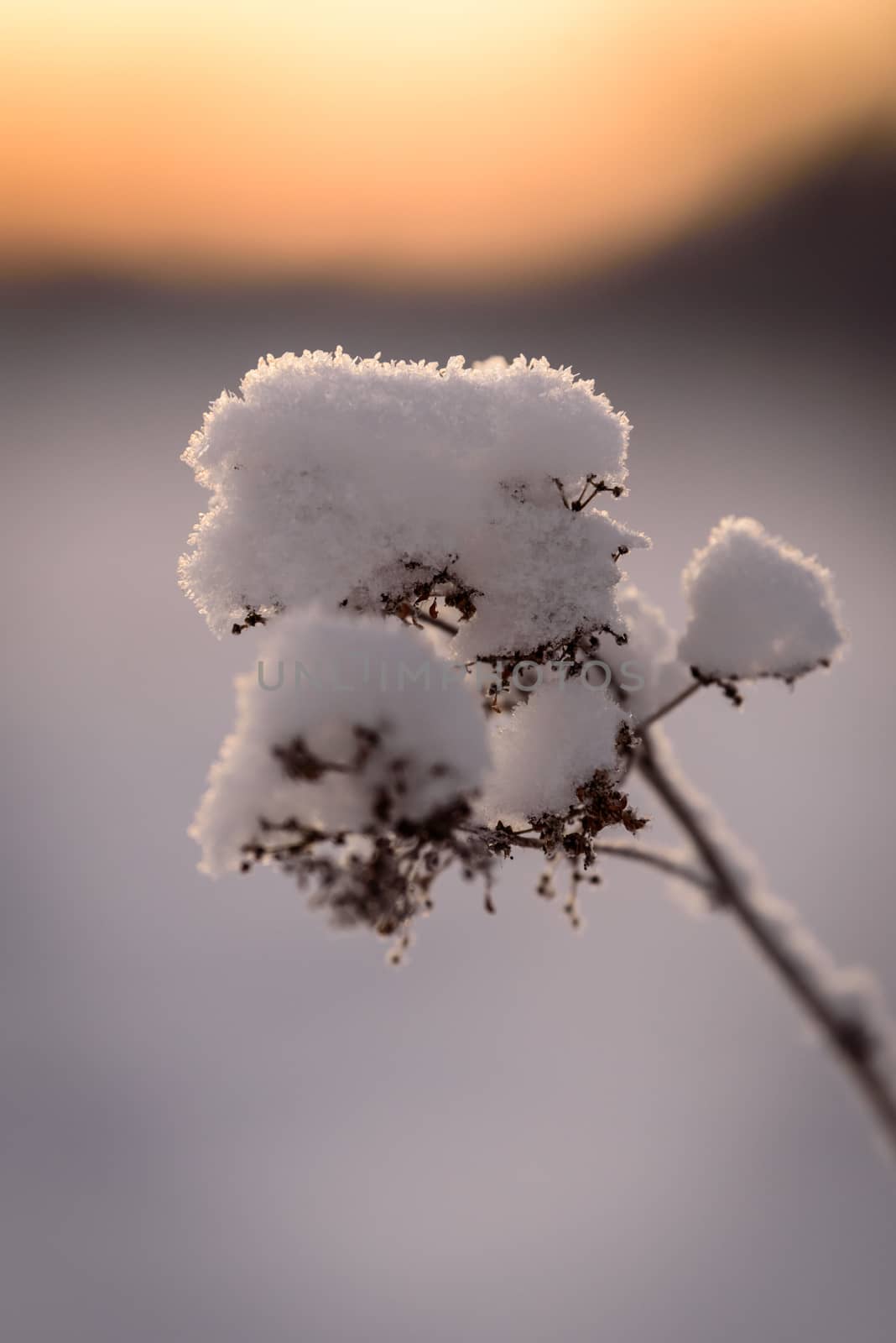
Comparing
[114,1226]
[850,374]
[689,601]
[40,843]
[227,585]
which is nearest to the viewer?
[227,585]

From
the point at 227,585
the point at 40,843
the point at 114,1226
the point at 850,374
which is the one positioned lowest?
the point at 227,585

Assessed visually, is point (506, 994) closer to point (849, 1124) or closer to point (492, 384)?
point (849, 1124)

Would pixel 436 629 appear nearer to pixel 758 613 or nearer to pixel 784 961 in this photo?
pixel 758 613

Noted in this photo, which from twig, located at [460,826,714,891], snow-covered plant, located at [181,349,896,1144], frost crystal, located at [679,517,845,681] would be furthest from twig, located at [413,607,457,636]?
frost crystal, located at [679,517,845,681]

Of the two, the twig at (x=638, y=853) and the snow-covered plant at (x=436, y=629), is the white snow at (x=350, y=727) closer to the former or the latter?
the snow-covered plant at (x=436, y=629)

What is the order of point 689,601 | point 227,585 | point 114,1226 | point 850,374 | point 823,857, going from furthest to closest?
point 850,374 < point 114,1226 < point 823,857 < point 689,601 < point 227,585

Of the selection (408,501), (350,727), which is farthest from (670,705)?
(350,727)

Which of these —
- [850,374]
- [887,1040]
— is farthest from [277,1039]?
[850,374]

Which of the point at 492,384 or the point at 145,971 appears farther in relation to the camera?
the point at 145,971

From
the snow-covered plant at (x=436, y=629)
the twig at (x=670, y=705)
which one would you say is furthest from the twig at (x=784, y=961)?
the twig at (x=670, y=705)
